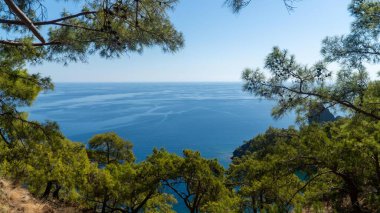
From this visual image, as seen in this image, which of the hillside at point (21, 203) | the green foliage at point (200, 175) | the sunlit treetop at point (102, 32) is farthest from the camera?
the green foliage at point (200, 175)

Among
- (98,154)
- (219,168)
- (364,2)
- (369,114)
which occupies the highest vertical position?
(364,2)

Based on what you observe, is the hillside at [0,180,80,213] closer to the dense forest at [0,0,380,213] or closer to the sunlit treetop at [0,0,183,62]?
the dense forest at [0,0,380,213]

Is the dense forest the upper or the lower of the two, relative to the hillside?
upper

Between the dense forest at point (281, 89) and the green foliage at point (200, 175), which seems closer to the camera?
the dense forest at point (281, 89)

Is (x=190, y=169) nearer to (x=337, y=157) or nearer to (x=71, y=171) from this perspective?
(x=71, y=171)

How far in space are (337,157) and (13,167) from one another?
30.7 ft

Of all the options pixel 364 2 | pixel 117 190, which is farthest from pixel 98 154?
pixel 364 2

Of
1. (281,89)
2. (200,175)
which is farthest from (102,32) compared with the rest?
(200,175)

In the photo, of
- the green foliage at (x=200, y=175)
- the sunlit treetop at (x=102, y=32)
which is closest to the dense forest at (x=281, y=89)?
the sunlit treetop at (x=102, y=32)

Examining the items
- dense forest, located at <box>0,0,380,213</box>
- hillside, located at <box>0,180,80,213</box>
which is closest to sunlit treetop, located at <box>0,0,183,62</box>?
dense forest, located at <box>0,0,380,213</box>

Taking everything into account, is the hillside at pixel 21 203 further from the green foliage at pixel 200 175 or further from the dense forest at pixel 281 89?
the green foliage at pixel 200 175

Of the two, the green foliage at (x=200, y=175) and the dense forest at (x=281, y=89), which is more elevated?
the dense forest at (x=281, y=89)

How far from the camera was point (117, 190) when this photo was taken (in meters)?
14.9

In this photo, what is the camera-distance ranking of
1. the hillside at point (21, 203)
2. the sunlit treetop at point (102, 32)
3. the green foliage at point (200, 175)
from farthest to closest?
the green foliage at point (200, 175)
the hillside at point (21, 203)
the sunlit treetop at point (102, 32)
